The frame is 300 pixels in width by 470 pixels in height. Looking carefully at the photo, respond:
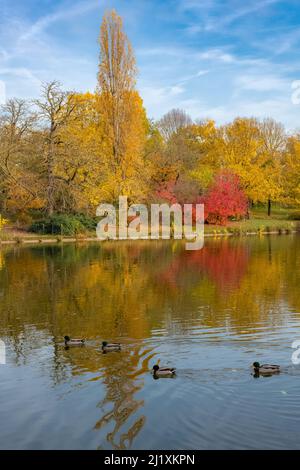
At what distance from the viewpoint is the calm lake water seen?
313 inches

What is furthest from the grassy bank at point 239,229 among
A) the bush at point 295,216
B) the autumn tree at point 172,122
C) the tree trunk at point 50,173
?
the autumn tree at point 172,122

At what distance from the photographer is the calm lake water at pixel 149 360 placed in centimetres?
796

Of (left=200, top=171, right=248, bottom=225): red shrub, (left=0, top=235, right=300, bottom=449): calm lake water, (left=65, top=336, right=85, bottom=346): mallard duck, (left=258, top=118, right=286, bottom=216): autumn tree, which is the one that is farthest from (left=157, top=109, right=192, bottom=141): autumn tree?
(left=65, top=336, right=85, bottom=346): mallard duck

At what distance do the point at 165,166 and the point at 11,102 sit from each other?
16268mm

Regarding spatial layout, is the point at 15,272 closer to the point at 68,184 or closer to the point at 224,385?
the point at 224,385

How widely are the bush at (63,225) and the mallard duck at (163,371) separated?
3366cm

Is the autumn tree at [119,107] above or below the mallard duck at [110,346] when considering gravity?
above

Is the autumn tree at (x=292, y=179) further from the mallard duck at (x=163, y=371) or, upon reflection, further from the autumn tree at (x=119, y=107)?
the mallard duck at (x=163, y=371)

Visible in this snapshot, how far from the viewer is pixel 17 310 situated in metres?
16.9

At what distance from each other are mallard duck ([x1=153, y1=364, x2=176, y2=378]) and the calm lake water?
167mm

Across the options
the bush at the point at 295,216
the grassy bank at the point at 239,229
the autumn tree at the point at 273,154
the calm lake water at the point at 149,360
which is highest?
the autumn tree at the point at 273,154

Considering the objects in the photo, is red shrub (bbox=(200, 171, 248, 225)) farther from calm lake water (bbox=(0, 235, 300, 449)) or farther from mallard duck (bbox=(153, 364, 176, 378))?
mallard duck (bbox=(153, 364, 176, 378))

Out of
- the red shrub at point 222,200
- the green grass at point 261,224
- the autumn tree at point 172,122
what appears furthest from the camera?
the autumn tree at point 172,122
